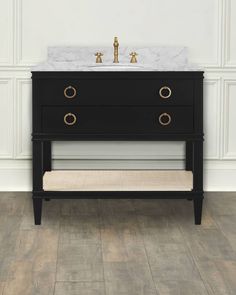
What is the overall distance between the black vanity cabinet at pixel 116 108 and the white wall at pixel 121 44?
27.8 inches

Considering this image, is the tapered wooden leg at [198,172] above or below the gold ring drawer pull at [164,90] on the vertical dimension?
below

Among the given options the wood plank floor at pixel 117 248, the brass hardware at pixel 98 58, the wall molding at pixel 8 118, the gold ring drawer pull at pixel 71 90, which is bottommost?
the wood plank floor at pixel 117 248

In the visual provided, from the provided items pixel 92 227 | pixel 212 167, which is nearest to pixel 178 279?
pixel 92 227

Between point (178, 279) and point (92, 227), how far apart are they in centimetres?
84

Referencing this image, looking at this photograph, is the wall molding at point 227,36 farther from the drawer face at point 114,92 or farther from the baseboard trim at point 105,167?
the drawer face at point 114,92

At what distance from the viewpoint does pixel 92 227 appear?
10.9 ft

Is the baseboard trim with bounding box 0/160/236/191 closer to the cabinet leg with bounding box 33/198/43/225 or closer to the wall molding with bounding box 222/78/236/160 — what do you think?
the wall molding with bounding box 222/78/236/160

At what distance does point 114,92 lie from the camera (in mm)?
3373

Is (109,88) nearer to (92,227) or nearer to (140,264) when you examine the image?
(92,227)

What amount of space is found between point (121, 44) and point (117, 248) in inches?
55.3

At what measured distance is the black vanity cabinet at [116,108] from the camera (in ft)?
11.0

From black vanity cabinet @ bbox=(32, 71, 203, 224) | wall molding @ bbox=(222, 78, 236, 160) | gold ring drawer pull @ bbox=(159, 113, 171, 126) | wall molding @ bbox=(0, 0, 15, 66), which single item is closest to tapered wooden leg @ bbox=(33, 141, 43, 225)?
black vanity cabinet @ bbox=(32, 71, 203, 224)

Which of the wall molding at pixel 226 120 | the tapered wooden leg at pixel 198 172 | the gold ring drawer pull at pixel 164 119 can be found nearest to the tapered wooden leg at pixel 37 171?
the gold ring drawer pull at pixel 164 119

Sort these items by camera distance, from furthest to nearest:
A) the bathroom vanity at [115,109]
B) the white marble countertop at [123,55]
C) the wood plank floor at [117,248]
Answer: the white marble countertop at [123,55] < the bathroom vanity at [115,109] < the wood plank floor at [117,248]
